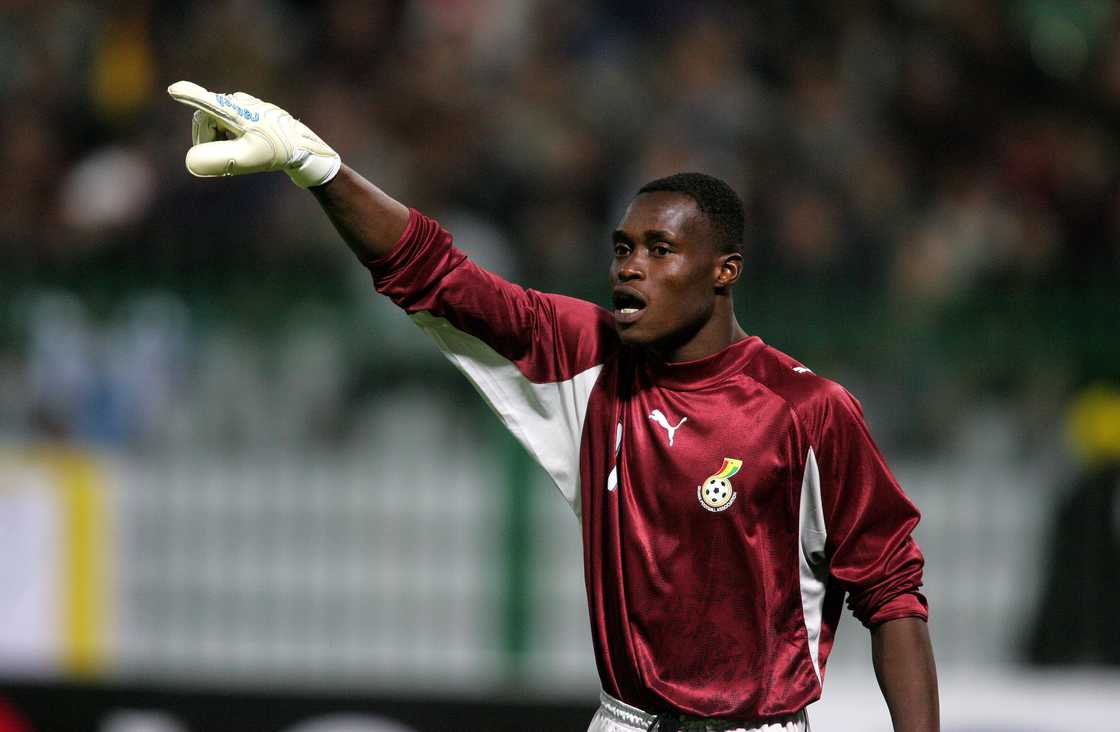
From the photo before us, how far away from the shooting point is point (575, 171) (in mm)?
8930

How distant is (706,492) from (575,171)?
5.24 meters

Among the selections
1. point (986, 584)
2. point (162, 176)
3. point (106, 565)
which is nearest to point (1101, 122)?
point (986, 584)

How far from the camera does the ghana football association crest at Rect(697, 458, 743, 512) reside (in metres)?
3.87

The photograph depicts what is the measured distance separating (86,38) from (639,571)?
773 centimetres

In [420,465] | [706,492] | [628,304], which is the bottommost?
[706,492]

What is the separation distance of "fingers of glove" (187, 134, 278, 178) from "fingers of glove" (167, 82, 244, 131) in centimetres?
4

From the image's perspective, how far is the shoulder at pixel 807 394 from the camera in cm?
388

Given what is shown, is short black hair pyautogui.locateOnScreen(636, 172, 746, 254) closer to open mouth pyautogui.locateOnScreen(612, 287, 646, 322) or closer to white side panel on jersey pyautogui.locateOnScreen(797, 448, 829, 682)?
open mouth pyautogui.locateOnScreen(612, 287, 646, 322)

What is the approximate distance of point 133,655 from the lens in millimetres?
7504

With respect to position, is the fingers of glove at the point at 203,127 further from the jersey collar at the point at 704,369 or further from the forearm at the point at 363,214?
the jersey collar at the point at 704,369

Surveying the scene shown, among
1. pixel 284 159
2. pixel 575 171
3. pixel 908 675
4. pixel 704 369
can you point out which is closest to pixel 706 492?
pixel 704 369

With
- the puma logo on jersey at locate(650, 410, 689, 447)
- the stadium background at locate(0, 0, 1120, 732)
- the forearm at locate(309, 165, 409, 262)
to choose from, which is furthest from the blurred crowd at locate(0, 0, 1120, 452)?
the forearm at locate(309, 165, 409, 262)

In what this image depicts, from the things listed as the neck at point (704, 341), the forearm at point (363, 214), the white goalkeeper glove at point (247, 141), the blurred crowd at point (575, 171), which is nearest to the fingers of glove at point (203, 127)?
the white goalkeeper glove at point (247, 141)

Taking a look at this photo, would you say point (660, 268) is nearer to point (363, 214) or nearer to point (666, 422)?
point (666, 422)
